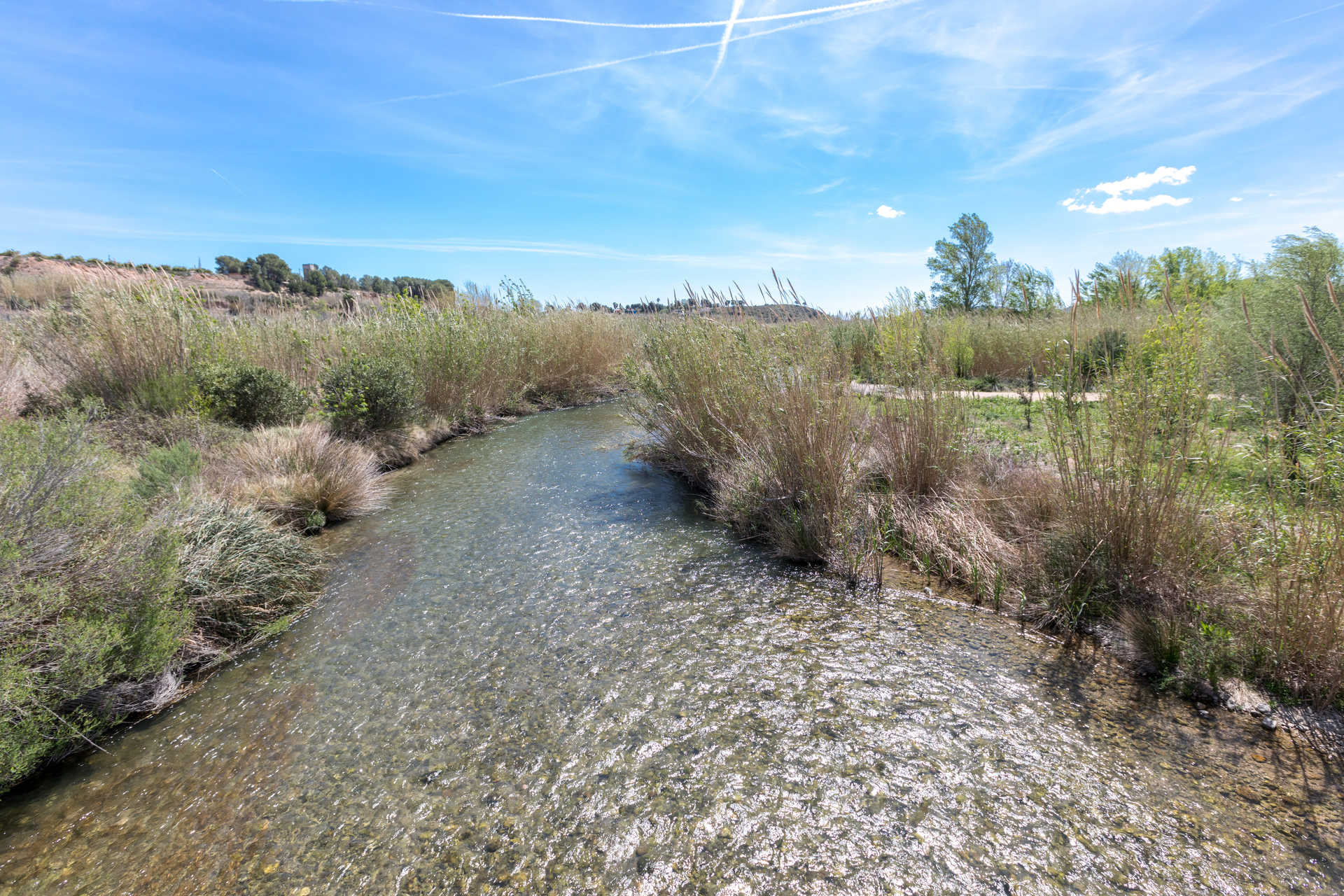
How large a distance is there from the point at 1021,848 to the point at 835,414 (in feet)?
9.91

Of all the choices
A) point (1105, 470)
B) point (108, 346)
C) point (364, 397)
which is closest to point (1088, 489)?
point (1105, 470)

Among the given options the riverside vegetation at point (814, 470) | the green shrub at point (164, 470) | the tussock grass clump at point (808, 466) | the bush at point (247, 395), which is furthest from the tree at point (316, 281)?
the tussock grass clump at point (808, 466)

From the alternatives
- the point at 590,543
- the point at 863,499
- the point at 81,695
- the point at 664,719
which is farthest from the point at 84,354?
the point at 863,499

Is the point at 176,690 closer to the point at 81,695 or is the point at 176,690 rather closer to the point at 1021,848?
the point at 81,695

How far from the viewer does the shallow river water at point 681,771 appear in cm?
209

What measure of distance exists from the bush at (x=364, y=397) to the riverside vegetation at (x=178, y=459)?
0.03 metres

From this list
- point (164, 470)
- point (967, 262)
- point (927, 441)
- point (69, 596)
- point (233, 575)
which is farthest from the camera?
point (967, 262)

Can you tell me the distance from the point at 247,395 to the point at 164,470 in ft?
11.4

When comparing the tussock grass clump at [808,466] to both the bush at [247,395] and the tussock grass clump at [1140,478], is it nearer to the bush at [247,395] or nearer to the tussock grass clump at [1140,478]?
the tussock grass clump at [1140,478]

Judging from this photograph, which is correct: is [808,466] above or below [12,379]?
below

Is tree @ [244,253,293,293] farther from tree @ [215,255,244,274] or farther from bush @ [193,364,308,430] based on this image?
bush @ [193,364,308,430]

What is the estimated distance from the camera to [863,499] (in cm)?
484

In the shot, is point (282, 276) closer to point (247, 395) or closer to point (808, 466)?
point (247, 395)

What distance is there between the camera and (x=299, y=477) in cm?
591
